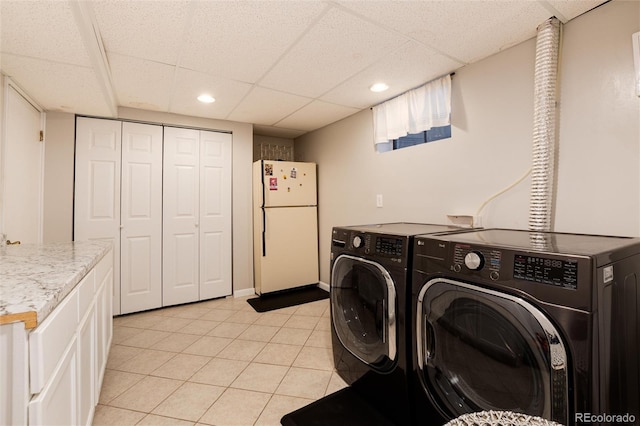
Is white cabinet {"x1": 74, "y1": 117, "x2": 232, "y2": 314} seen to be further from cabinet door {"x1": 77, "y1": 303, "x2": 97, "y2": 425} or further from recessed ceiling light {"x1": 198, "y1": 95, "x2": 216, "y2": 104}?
cabinet door {"x1": 77, "y1": 303, "x2": 97, "y2": 425}

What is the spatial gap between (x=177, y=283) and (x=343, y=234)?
8.11 feet

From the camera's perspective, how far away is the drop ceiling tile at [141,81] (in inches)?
81.9

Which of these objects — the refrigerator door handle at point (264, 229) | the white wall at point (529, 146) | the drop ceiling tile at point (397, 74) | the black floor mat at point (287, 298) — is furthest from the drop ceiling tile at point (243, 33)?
the black floor mat at point (287, 298)

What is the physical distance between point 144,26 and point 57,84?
44.5 inches

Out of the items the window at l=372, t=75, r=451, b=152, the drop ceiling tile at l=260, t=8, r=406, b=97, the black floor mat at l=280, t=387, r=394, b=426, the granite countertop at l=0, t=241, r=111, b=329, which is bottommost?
the black floor mat at l=280, t=387, r=394, b=426

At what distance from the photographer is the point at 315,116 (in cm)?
343

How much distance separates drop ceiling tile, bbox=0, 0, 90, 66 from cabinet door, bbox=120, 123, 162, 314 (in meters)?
1.38

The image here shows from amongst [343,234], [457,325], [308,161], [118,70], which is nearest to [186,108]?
[118,70]

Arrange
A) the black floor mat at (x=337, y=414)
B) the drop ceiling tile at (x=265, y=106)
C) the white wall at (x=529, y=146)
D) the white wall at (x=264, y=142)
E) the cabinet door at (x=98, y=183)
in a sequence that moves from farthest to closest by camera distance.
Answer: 1. the white wall at (x=264, y=142)
2. the cabinet door at (x=98, y=183)
3. the drop ceiling tile at (x=265, y=106)
4. the black floor mat at (x=337, y=414)
5. the white wall at (x=529, y=146)

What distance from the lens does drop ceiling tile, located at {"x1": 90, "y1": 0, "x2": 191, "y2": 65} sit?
148cm

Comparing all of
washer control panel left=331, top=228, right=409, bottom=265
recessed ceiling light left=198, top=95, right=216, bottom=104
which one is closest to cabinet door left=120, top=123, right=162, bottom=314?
recessed ceiling light left=198, top=95, right=216, bottom=104

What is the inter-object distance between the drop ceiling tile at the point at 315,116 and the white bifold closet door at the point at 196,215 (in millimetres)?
855

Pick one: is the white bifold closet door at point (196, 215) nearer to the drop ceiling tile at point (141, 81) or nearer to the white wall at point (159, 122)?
the white wall at point (159, 122)

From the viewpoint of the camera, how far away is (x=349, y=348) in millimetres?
1878
